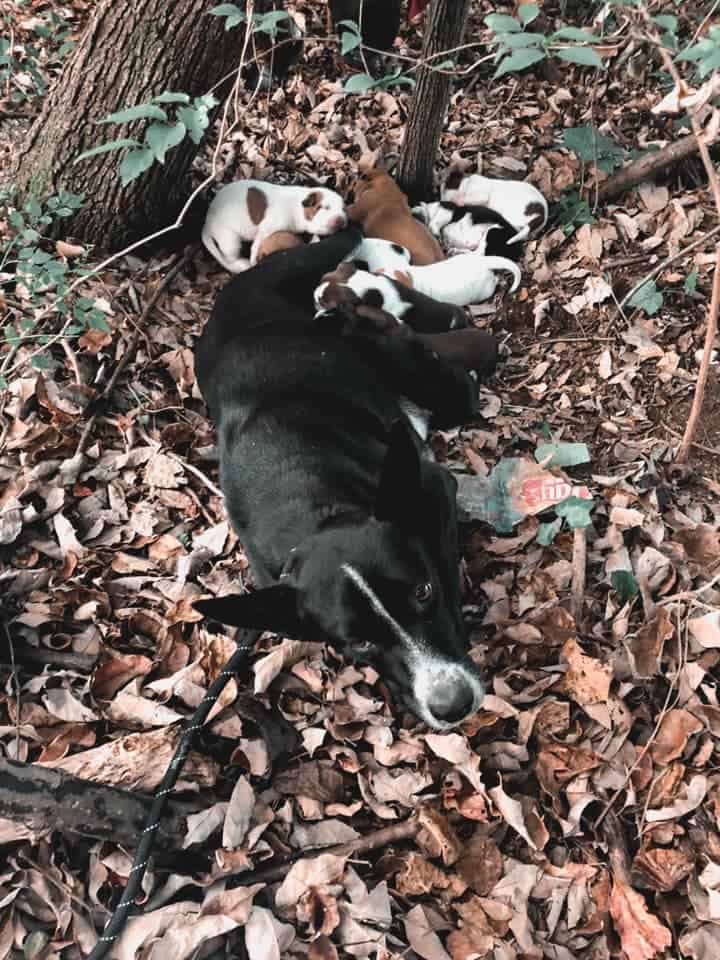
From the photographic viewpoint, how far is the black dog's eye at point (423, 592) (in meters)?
2.46

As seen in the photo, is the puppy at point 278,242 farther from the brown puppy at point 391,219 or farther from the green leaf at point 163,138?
the green leaf at point 163,138

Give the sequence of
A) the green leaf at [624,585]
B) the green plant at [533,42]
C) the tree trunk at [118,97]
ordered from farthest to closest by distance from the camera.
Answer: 1. the tree trunk at [118,97]
2. the green leaf at [624,585]
3. the green plant at [533,42]

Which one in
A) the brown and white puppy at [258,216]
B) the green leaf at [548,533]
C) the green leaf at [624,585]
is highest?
the brown and white puppy at [258,216]

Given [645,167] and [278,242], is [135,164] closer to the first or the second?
[278,242]

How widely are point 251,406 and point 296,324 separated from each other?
54cm

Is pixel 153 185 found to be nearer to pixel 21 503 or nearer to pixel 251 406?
pixel 251 406

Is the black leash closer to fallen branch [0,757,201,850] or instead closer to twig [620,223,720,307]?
fallen branch [0,757,201,850]

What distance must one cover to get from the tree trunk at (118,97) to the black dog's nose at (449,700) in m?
2.76

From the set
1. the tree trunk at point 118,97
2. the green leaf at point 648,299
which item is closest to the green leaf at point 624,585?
the green leaf at point 648,299

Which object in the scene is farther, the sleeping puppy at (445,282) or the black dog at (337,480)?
the sleeping puppy at (445,282)

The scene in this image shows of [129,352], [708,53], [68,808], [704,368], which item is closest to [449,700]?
[68,808]

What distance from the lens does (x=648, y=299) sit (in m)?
3.87

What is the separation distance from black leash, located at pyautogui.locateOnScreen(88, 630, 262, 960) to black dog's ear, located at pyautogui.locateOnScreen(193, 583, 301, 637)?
34cm

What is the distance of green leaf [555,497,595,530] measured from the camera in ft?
10.2
